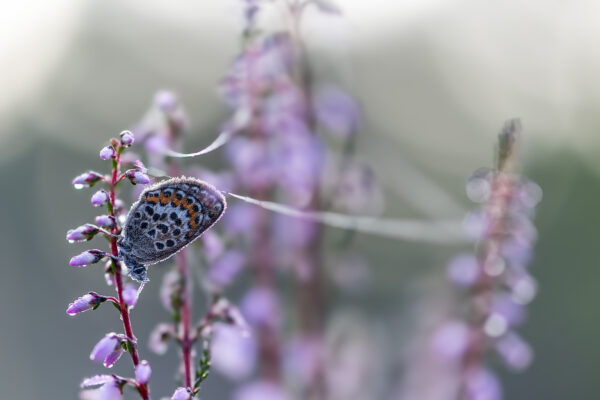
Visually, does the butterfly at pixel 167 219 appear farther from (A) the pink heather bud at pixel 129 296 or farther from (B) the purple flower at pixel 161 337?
(B) the purple flower at pixel 161 337

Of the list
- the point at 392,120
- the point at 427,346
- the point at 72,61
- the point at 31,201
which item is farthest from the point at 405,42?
the point at 427,346

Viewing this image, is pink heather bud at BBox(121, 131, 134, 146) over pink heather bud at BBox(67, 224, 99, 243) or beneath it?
over

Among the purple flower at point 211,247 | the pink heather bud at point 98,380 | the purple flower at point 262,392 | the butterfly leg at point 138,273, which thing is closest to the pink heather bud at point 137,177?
the butterfly leg at point 138,273

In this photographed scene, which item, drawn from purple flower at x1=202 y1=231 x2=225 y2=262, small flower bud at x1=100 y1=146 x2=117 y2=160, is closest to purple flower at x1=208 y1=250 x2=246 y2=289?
purple flower at x1=202 y1=231 x2=225 y2=262

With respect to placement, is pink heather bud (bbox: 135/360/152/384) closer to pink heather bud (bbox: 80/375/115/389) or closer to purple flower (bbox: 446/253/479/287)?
pink heather bud (bbox: 80/375/115/389)

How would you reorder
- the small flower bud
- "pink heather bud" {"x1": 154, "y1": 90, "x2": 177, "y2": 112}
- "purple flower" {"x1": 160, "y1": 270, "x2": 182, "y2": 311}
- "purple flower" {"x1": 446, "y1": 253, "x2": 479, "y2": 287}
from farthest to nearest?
"purple flower" {"x1": 446, "y1": 253, "x2": 479, "y2": 287}, "pink heather bud" {"x1": 154, "y1": 90, "x2": 177, "y2": 112}, "purple flower" {"x1": 160, "y1": 270, "x2": 182, "y2": 311}, the small flower bud

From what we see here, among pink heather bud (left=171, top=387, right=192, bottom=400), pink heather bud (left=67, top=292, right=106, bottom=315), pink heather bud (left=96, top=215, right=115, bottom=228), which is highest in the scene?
pink heather bud (left=96, top=215, right=115, bottom=228)
